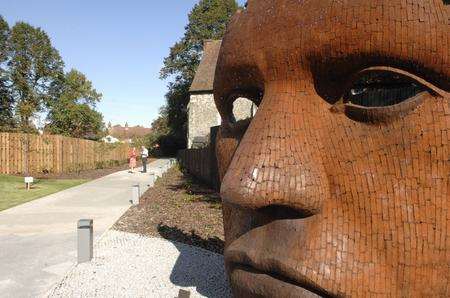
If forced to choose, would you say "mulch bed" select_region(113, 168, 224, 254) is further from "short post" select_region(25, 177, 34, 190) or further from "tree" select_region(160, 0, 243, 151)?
"tree" select_region(160, 0, 243, 151)

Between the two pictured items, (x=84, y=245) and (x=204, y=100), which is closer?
(x=84, y=245)

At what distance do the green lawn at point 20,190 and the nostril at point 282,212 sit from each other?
1331cm

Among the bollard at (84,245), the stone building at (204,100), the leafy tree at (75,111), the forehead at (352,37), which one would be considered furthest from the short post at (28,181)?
the leafy tree at (75,111)

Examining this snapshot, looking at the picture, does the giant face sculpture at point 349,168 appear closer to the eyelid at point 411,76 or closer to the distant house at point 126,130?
the eyelid at point 411,76

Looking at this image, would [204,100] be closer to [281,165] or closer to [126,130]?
[281,165]

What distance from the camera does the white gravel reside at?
6.12 metres

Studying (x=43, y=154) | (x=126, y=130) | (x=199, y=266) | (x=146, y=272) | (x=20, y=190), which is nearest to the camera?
(x=146, y=272)

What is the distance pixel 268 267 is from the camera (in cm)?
161

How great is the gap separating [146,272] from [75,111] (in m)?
46.0

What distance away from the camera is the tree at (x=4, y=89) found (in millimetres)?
43991

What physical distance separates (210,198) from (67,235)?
5516mm

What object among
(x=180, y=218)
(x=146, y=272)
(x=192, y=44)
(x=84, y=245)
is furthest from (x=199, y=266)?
(x=192, y=44)

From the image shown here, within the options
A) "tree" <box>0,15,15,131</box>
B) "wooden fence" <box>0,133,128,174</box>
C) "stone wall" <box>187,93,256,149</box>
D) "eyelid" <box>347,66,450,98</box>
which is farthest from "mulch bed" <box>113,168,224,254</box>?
"tree" <box>0,15,15,131</box>

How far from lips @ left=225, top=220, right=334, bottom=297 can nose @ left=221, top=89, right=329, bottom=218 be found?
0.08 m
